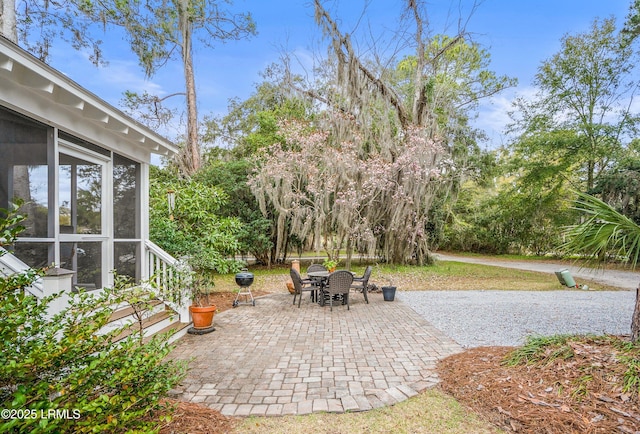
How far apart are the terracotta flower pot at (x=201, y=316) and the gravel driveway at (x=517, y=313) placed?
350cm

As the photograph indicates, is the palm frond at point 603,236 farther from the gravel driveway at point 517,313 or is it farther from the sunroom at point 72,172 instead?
the sunroom at point 72,172

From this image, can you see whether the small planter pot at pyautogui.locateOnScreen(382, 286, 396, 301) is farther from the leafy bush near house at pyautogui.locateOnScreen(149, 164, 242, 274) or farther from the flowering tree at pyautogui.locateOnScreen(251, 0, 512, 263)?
the flowering tree at pyautogui.locateOnScreen(251, 0, 512, 263)

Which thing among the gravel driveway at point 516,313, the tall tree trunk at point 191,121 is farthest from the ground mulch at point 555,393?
the tall tree trunk at point 191,121

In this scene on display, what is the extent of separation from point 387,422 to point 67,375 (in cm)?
216

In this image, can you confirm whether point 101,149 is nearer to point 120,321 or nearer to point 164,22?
point 120,321

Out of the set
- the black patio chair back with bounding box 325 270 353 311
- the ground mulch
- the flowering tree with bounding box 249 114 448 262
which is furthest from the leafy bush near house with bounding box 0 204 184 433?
the flowering tree with bounding box 249 114 448 262

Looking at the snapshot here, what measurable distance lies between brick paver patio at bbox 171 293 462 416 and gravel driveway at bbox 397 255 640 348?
0.53 metres

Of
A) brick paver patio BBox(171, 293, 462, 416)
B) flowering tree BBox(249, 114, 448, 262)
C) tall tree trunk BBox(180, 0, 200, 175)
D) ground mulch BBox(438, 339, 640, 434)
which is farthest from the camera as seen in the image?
tall tree trunk BBox(180, 0, 200, 175)

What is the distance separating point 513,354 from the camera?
10.7 ft

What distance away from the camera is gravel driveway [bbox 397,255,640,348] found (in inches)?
188

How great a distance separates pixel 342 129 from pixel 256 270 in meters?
6.50

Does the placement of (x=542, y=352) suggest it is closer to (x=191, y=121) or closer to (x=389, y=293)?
(x=389, y=293)

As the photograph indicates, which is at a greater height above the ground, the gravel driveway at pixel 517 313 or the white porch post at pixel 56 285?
the white porch post at pixel 56 285

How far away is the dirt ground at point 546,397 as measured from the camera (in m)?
2.27
